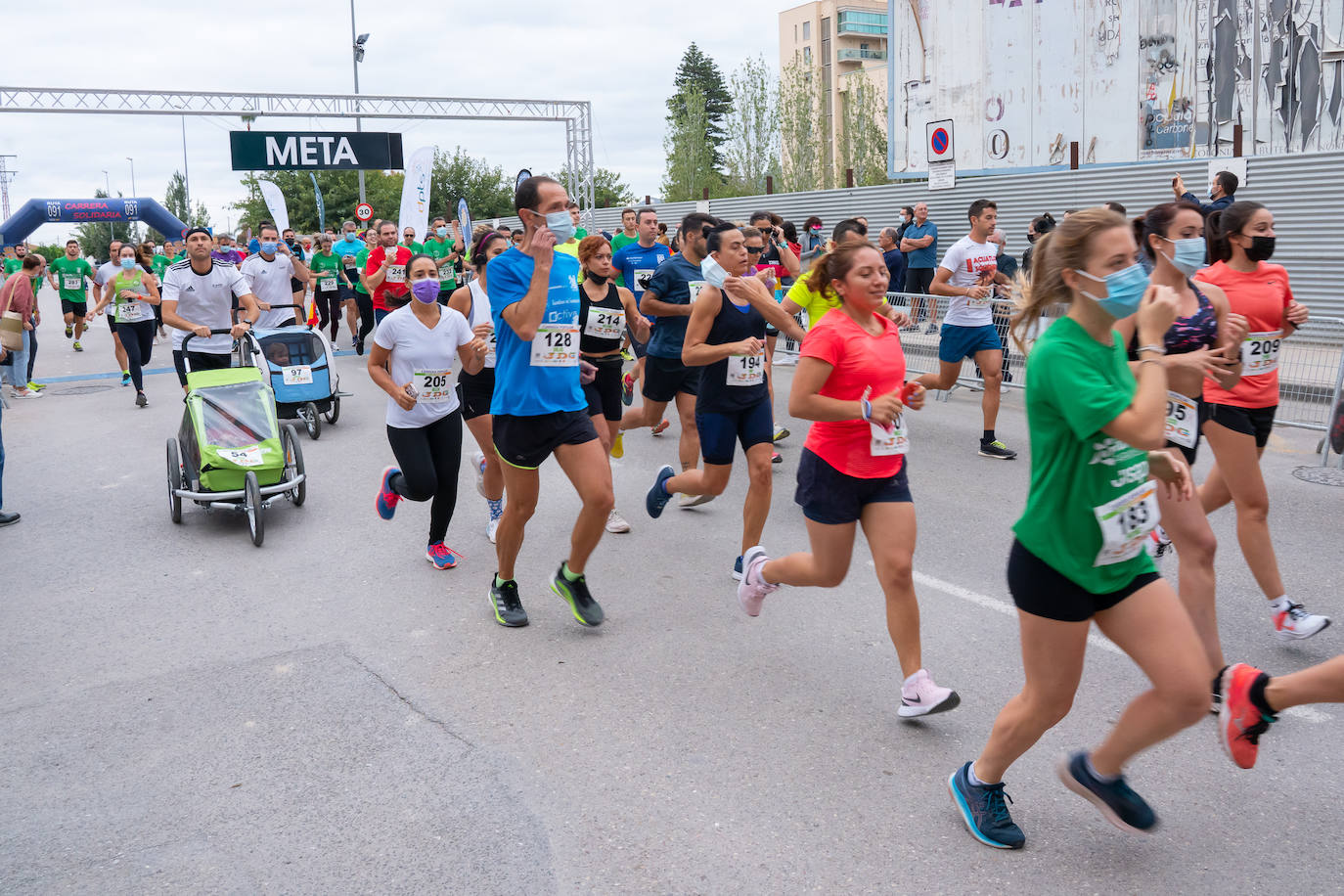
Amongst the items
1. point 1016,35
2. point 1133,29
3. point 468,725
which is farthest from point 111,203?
point 468,725

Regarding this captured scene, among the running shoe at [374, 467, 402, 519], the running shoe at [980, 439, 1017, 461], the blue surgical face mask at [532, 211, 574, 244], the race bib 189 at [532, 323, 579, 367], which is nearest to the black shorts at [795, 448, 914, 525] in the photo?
the race bib 189 at [532, 323, 579, 367]

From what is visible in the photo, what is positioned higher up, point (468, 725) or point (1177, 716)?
point (1177, 716)

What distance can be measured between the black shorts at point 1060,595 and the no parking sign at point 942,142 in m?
27.1

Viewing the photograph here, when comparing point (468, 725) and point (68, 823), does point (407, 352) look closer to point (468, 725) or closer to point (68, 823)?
point (468, 725)

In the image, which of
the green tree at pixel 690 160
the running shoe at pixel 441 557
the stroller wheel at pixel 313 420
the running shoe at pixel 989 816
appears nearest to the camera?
the running shoe at pixel 989 816

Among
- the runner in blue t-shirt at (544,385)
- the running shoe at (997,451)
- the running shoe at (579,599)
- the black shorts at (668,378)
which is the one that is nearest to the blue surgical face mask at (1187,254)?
the runner in blue t-shirt at (544,385)

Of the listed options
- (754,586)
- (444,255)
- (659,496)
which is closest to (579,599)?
(754,586)

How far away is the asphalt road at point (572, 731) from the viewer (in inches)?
131

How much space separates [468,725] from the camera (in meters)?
4.37

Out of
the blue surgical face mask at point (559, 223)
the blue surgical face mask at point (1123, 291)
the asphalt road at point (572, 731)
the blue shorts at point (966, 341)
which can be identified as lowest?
the asphalt road at point (572, 731)

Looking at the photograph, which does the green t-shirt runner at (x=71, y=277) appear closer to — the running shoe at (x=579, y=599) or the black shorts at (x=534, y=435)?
the black shorts at (x=534, y=435)

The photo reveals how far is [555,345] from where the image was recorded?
5.20m

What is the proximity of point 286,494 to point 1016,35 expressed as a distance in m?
23.6

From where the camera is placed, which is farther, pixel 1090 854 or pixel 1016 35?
pixel 1016 35
